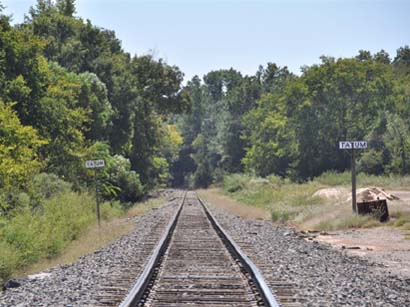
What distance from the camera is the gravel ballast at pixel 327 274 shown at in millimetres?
8969

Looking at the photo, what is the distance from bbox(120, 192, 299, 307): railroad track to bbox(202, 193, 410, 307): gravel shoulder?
1.91 ft

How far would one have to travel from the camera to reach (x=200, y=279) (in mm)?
10617

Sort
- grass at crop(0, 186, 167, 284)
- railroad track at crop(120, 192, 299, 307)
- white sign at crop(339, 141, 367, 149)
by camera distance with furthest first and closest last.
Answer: white sign at crop(339, 141, 367, 149) < grass at crop(0, 186, 167, 284) < railroad track at crop(120, 192, 299, 307)

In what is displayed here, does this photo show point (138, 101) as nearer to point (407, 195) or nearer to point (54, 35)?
point (54, 35)

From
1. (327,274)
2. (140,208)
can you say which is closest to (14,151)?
(327,274)

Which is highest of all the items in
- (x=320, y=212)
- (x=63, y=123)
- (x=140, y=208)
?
(x=63, y=123)

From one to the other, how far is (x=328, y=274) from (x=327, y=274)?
19mm

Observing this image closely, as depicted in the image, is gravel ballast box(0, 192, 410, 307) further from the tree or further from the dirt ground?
the tree

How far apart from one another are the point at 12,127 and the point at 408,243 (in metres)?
13.2

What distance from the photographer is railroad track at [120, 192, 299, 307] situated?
29.1 feet

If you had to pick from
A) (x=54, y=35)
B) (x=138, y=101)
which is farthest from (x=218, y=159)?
(x=54, y=35)

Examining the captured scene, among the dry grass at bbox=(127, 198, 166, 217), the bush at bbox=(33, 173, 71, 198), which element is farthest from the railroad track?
the dry grass at bbox=(127, 198, 166, 217)

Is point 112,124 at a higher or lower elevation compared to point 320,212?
higher

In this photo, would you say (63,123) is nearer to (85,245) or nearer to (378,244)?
(85,245)
